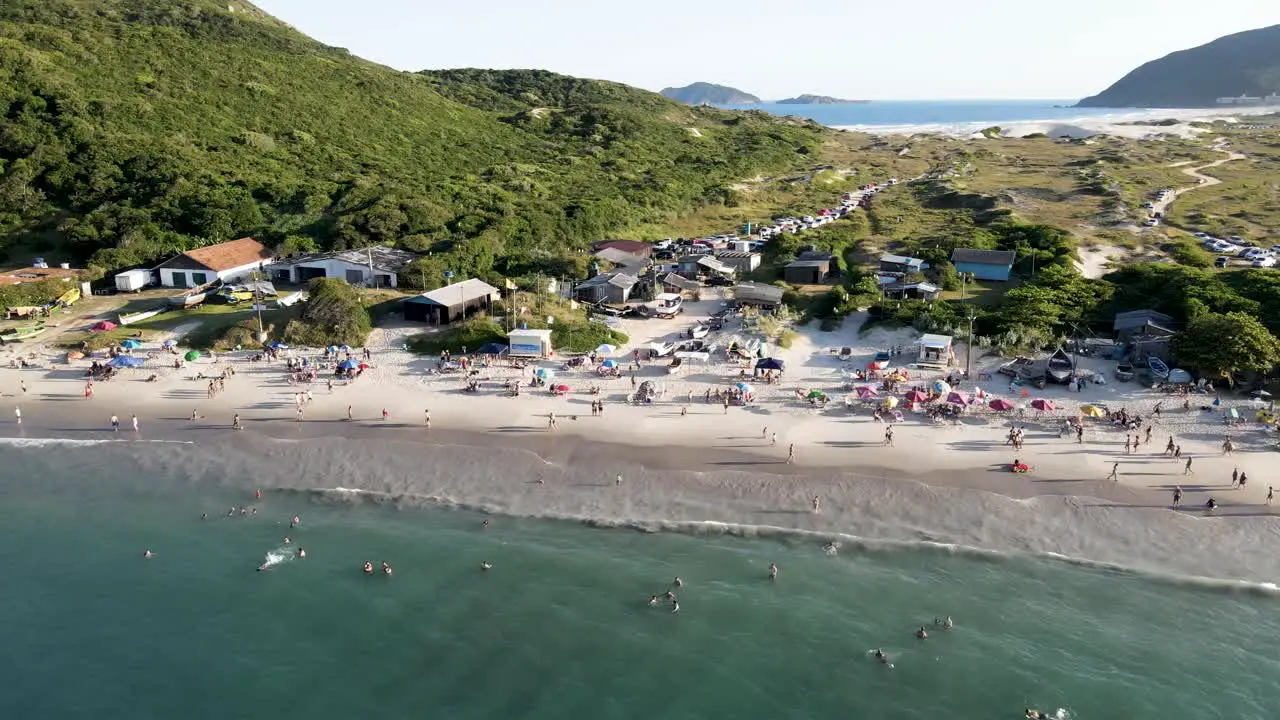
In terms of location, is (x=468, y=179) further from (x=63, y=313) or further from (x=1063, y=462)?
(x=1063, y=462)

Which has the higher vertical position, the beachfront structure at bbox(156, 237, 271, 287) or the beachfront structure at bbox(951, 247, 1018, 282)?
the beachfront structure at bbox(156, 237, 271, 287)

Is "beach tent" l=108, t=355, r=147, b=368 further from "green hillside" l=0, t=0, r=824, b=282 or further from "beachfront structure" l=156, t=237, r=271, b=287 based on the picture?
"green hillside" l=0, t=0, r=824, b=282

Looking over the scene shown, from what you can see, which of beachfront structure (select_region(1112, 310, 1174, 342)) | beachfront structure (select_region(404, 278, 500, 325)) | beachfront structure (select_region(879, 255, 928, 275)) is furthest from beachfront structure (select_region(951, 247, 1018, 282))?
beachfront structure (select_region(404, 278, 500, 325))

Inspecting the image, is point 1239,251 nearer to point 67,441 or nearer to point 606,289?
point 606,289

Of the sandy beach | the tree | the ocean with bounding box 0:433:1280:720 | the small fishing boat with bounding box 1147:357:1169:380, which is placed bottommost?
the ocean with bounding box 0:433:1280:720

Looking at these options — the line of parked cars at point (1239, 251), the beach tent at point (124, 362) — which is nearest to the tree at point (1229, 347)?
the line of parked cars at point (1239, 251)

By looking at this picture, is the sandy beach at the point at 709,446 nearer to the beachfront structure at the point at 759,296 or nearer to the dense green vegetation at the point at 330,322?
the dense green vegetation at the point at 330,322

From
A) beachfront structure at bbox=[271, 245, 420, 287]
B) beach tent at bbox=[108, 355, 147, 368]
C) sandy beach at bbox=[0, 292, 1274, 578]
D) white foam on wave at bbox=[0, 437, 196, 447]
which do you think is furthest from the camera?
beachfront structure at bbox=[271, 245, 420, 287]
